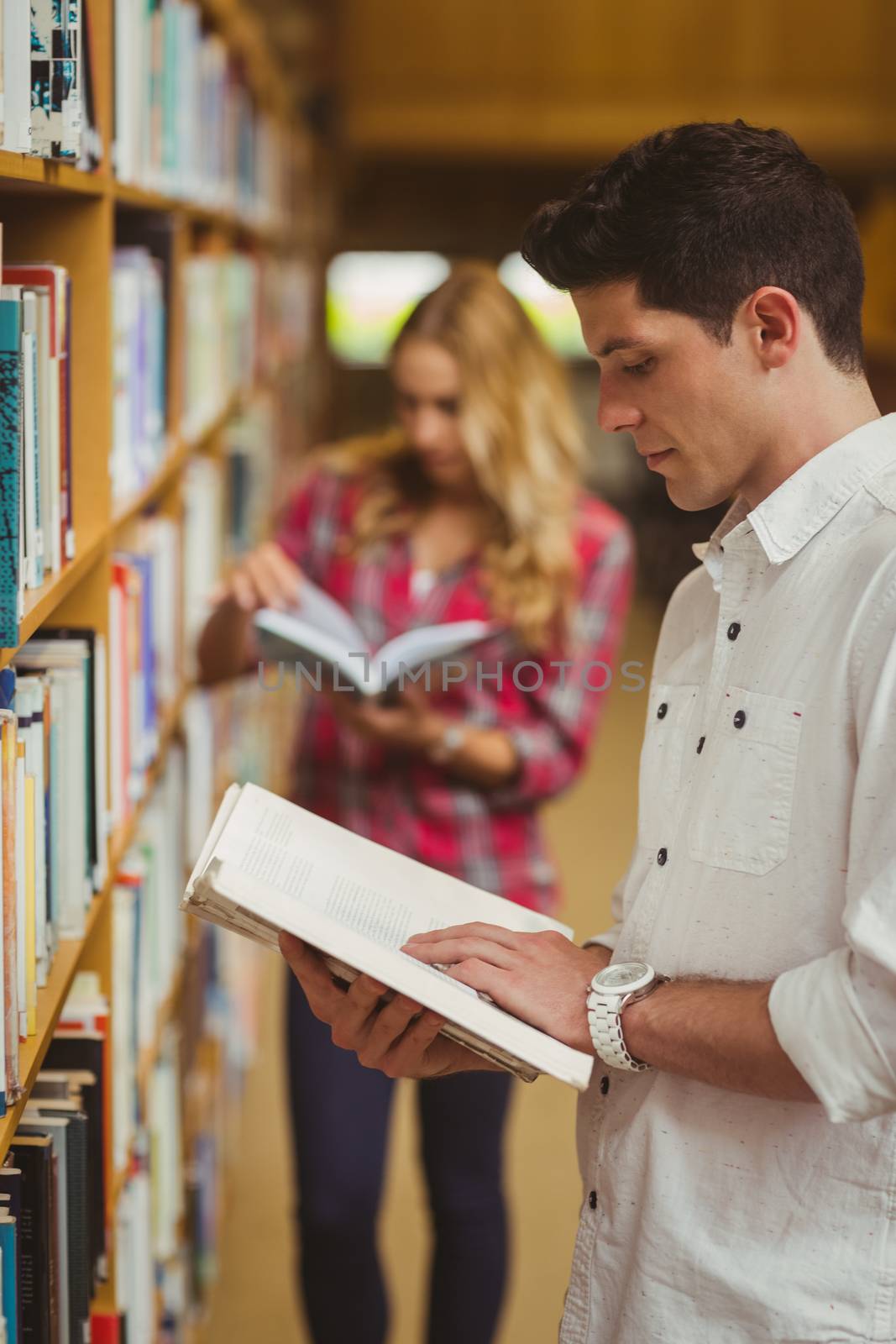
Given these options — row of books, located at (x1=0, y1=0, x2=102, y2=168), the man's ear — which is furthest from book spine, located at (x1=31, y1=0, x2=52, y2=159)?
the man's ear

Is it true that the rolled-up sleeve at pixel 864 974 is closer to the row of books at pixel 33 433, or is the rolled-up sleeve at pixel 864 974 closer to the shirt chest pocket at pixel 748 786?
the shirt chest pocket at pixel 748 786

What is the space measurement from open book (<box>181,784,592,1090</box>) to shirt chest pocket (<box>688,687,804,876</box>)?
20 cm

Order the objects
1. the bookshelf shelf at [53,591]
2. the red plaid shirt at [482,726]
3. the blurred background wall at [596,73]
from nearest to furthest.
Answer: the bookshelf shelf at [53,591] < the red plaid shirt at [482,726] < the blurred background wall at [596,73]

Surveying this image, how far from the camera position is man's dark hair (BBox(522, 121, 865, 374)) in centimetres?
103

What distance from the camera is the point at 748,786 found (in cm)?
107

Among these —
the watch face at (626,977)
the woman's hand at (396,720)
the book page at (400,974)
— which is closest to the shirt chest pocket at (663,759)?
the watch face at (626,977)

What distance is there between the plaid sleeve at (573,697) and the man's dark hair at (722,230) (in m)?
1.05

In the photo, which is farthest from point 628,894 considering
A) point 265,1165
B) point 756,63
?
point 756,63

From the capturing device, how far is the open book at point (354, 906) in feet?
3.31

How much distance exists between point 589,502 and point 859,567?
47.1 inches

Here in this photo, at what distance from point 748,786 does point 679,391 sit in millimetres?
309

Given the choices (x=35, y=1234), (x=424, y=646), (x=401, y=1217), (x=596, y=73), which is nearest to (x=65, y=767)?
(x=35, y=1234)

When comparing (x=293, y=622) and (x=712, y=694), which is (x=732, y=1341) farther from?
(x=293, y=622)

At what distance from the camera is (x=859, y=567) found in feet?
3.36
